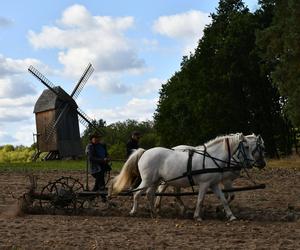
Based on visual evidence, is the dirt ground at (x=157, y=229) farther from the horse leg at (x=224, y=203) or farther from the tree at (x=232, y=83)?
the tree at (x=232, y=83)

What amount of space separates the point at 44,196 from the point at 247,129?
3371cm

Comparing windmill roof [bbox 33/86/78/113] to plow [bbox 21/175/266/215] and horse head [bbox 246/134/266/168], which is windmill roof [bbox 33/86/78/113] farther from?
horse head [bbox 246/134/266/168]

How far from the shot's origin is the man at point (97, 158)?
14433 mm

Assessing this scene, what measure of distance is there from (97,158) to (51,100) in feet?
133

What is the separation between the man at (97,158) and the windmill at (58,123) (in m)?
38.9

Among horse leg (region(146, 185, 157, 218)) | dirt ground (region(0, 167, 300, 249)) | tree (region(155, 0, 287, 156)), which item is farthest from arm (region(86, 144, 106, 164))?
tree (region(155, 0, 287, 156))

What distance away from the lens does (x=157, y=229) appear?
10.6 meters

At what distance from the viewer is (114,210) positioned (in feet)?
44.6

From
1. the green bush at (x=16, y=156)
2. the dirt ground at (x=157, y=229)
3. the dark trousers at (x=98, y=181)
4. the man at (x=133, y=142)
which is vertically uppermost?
the green bush at (x=16, y=156)

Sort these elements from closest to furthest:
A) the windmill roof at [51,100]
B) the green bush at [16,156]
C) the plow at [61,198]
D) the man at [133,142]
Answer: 1. the plow at [61,198]
2. the man at [133,142]
3. the windmill roof at [51,100]
4. the green bush at [16,156]

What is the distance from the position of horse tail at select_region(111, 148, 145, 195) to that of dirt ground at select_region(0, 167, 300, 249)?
69 centimetres

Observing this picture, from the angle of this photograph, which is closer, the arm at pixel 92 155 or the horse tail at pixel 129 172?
the horse tail at pixel 129 172

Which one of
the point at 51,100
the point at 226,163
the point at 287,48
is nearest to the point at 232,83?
the point at 287,48

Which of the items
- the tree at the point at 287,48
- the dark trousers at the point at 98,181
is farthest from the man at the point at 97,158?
the tree at the point at 287,48
